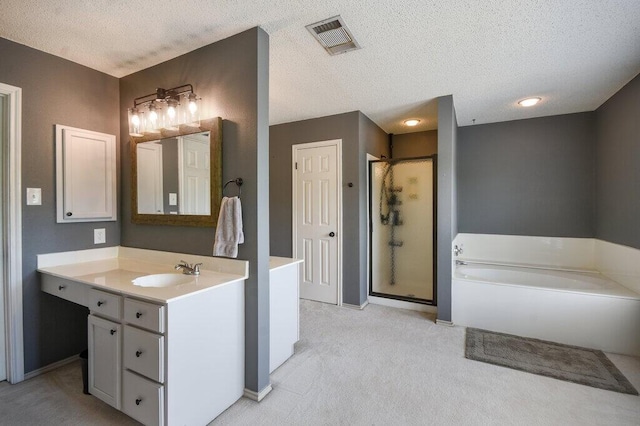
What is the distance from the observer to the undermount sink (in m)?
1.97

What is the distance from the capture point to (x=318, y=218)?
12.6 ft

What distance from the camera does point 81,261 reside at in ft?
7.69

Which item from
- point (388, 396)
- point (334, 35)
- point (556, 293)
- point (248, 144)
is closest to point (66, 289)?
point (248, 144)

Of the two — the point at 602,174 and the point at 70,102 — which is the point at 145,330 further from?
the point at 602,174

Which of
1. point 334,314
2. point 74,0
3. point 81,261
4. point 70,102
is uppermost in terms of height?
point 74,0

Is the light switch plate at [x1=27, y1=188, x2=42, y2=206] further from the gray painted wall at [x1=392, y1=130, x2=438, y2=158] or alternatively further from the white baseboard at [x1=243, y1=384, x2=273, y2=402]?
the gray painted wall at [x1=392, y1=130, x2=438, y2=158]

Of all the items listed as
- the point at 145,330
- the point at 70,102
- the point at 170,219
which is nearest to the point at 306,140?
the point at 170,219

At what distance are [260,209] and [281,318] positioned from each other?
942mm

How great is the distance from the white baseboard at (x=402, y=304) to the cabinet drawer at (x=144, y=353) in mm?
2812

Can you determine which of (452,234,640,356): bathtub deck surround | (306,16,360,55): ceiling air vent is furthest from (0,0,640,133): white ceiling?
(452,234,640,356): bathtub deck surround

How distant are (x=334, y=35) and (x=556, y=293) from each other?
3.00 m

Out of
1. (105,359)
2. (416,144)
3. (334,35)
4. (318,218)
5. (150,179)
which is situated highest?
(334,35)

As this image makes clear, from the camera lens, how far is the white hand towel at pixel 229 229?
1.88m

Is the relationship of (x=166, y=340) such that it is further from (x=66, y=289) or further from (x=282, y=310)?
(x=66, y=289)
